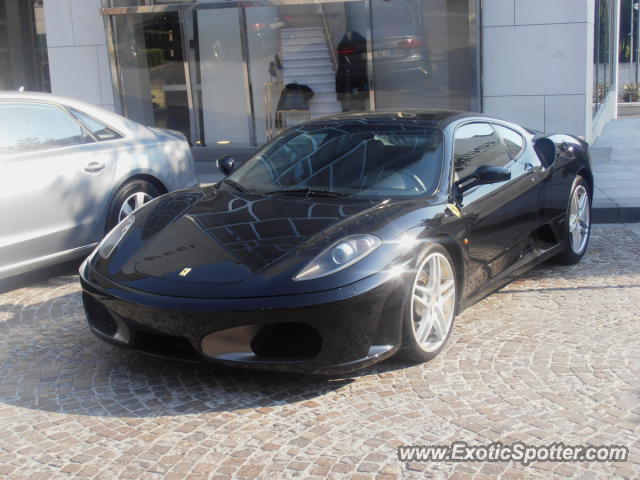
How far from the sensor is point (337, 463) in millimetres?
3381

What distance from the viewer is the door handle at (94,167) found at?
6508 mm

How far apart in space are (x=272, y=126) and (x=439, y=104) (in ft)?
9.07

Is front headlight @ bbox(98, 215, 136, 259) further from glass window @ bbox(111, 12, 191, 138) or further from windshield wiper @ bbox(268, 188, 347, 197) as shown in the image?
glass window @ bbox(111, 12, 191, 138)

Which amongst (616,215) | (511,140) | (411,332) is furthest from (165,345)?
(616,215)

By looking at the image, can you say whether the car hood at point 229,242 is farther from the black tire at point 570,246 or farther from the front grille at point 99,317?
the black tire at point 570,246

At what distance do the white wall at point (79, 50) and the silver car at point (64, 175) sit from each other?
6632 mm

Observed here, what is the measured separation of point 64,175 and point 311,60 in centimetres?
716

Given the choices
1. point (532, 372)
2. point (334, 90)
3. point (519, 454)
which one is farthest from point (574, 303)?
point (334, 90)

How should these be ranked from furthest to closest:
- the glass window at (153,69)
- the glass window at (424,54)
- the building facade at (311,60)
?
1. the glass window at (153,69)
2. the glass window at (424,54)
3. the building facade at (311,60)

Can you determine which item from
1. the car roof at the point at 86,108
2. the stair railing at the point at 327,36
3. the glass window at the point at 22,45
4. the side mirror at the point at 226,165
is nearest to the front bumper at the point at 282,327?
the side mirror at the point at 226,165

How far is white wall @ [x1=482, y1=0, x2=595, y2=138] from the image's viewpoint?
1137cm

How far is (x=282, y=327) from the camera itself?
13.2 feet

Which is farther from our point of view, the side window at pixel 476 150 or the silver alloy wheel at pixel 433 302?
the side window at pixel 476 150

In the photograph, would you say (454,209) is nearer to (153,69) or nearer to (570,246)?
(570,246)
